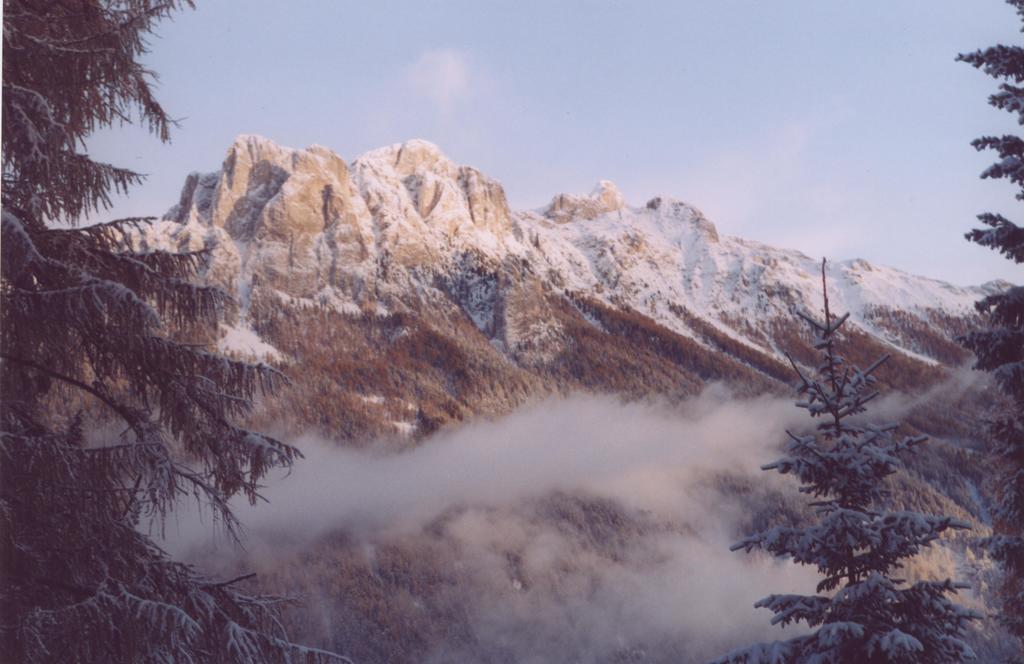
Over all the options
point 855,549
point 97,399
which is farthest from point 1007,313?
point 97,399

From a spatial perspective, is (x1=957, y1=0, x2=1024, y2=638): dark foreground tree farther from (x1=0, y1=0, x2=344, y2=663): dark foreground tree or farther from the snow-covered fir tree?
(x1=0, y1=0, x2=344, y2=663): dark foreground tree

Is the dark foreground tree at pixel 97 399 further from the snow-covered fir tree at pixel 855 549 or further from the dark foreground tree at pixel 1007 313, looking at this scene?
the dark foreground tree at pixel 1007 313

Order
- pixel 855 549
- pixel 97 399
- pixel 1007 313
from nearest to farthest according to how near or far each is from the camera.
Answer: pixel 97 399, pixel 855 549, pixel 1007 313

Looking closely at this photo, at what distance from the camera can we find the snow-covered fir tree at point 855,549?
6.74 m

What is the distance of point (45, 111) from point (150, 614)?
3130 millimetres

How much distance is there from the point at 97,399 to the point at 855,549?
22.6ft

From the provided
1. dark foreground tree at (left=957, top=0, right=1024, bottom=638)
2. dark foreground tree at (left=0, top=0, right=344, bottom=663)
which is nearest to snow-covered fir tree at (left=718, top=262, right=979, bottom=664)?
dark foreground tree at (left=957, top=0, right=1024, bottom=638)

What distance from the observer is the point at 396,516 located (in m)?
181

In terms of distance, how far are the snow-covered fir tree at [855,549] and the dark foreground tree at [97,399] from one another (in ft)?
14.9

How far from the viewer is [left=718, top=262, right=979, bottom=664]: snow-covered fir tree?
6742 mm

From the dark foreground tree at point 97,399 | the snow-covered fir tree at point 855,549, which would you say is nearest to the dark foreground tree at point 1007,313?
the snow-covered fir tree at point 855,549

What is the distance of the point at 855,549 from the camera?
7.22 metres

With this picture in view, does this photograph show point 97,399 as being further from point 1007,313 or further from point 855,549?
point 1007,313

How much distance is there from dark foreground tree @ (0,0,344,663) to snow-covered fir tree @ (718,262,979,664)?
4531 mm
